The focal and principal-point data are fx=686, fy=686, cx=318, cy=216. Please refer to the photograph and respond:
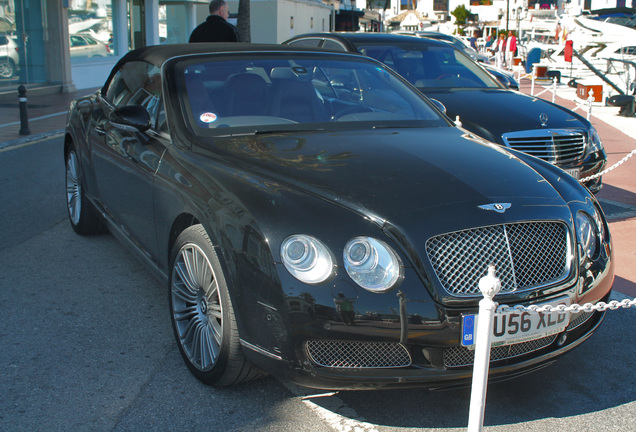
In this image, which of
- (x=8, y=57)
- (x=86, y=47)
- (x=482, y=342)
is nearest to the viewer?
(x=482, y=342)

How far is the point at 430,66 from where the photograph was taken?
819 centimetres

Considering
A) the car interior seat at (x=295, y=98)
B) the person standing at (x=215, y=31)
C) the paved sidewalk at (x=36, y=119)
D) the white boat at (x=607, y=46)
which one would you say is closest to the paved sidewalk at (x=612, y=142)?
the paved sidewalk at (x=36, y=119)

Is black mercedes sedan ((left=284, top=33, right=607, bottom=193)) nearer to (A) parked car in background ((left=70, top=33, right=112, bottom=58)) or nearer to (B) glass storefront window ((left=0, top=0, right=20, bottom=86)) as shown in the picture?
(B) glass storefront window ((left=0, top=0, right=20, bottom=86))

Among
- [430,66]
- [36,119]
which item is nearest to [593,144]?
[430,66]

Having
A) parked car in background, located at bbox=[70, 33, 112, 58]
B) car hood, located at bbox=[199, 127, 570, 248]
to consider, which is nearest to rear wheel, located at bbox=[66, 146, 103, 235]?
car hood, located at bbox=[199, 127, 570, 248]

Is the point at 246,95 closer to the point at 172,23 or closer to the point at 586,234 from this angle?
the point at 586,234

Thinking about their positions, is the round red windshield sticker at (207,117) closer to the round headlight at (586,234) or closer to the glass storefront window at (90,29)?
the round headlight at (586,234)

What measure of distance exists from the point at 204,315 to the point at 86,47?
64.4 ft

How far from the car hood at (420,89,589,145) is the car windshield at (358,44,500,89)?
0.47 meters

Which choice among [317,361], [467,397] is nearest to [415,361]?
[317,361]

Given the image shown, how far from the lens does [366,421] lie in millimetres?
3008

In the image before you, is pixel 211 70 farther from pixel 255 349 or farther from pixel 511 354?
pixel 511 354

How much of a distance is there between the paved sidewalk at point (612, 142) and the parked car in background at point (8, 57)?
910 millimetres

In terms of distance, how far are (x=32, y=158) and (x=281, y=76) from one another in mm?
6407
